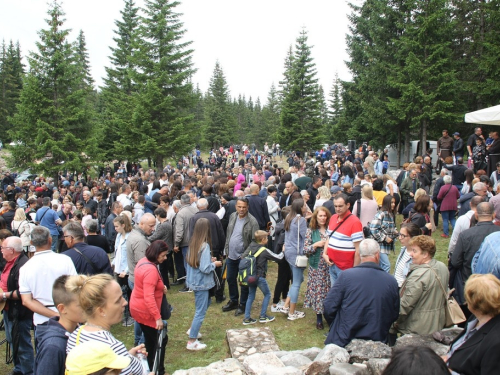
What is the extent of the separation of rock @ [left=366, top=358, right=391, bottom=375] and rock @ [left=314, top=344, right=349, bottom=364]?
22 cm

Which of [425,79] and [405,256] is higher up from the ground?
[425,79]

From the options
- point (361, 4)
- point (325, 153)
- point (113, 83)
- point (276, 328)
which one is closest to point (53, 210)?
point (276, 328)

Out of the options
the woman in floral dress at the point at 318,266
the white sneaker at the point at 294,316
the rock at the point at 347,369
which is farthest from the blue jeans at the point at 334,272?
the rock at the point at 347,369

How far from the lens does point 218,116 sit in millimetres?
49375

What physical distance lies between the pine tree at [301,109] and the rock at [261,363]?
92.3ft

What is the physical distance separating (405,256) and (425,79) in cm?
1686

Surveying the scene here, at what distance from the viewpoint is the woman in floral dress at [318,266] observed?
18.9 feet

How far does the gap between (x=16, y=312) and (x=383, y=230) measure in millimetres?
5308

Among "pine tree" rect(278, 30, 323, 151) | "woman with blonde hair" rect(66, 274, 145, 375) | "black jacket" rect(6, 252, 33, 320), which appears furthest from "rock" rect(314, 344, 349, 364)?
"pine tree" rect(278, 30, 323, 151)

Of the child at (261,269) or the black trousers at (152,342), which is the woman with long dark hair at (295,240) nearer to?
the child at (261,269)

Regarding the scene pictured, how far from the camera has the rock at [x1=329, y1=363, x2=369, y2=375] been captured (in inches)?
126

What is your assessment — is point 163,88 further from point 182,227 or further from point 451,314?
point 451,314

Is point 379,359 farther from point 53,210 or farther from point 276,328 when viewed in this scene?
point 53,210

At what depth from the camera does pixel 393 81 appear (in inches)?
775
